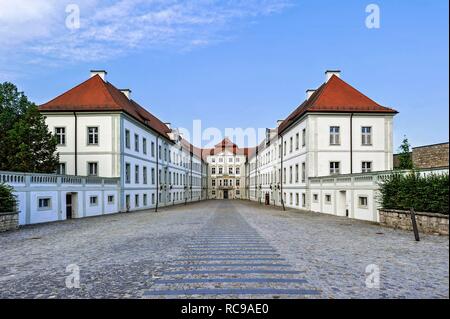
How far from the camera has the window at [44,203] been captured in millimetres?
19291

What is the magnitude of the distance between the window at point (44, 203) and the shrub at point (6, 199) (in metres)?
3.29

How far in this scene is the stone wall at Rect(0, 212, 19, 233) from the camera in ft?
49.0

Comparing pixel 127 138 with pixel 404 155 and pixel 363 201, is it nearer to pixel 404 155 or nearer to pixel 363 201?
pixel 363 201

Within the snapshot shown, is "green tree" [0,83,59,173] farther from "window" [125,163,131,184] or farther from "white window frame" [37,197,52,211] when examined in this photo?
"white window frame" [37,197,52,211]

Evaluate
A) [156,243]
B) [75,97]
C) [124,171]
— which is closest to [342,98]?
[124,171]

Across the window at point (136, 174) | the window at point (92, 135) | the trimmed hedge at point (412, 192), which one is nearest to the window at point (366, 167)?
the trimmed hedge at point (412, 192)

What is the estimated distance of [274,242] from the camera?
11.5 meters

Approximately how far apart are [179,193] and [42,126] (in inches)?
1325

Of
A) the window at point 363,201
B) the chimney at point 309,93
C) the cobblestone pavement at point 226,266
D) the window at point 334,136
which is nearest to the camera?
the cobblestone pavement at point 226,266

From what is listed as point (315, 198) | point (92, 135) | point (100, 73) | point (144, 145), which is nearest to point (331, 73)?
point (315, 198)

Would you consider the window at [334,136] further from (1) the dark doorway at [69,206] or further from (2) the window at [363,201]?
(1) the dark doorway at [69,206]

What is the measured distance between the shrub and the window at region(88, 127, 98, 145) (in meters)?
15.5

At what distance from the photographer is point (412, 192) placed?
1407cm

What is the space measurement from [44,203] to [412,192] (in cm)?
1846
